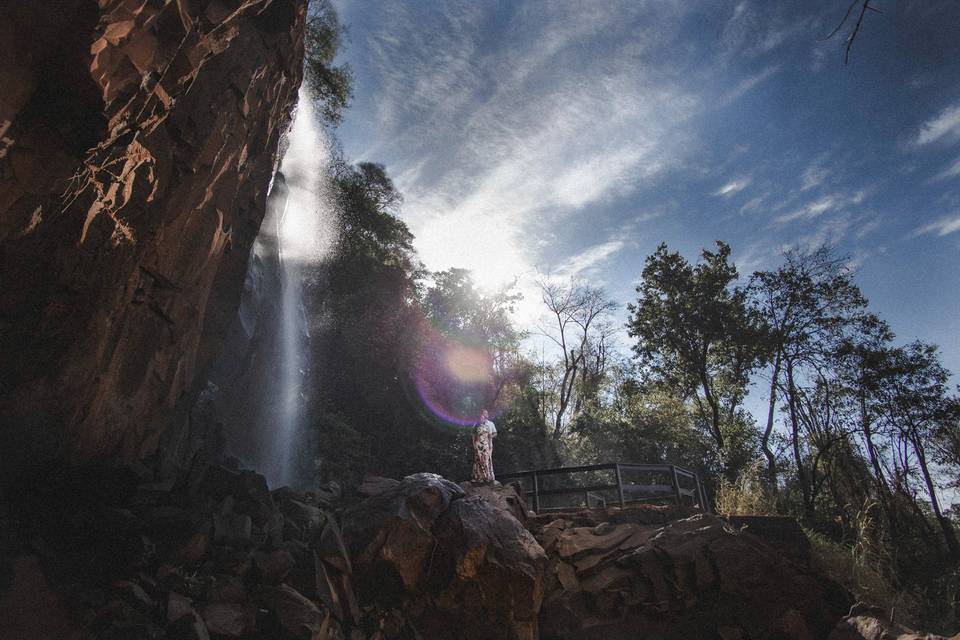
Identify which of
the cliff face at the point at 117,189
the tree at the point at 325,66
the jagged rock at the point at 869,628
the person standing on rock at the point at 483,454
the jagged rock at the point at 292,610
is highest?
the tree at the point at 325,66

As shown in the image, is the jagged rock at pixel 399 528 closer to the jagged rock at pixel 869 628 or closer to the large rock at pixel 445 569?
the large rock at pixel 445 569

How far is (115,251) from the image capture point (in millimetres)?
6285

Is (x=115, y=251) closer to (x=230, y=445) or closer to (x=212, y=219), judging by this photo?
(x=212, y=219)

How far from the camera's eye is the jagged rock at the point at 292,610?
5.28m

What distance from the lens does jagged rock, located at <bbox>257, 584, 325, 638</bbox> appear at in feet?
17.3

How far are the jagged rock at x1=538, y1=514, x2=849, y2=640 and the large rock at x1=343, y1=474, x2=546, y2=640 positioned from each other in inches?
43.9

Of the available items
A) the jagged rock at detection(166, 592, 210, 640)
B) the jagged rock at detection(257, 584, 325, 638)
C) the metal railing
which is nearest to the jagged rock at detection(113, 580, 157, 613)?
the jagged rock at detection(166, 592, 210, 640)

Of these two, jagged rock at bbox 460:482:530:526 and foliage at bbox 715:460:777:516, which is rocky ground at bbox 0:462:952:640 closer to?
jagged rock at bbox 460:482:530:526

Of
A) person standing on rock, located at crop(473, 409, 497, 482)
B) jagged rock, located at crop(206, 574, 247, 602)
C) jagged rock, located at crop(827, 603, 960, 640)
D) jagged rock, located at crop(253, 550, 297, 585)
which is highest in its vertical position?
person standing on rock, located at crop(473, 409, 497, 482)

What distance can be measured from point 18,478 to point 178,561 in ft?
7.29

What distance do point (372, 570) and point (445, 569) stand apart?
3.53ft

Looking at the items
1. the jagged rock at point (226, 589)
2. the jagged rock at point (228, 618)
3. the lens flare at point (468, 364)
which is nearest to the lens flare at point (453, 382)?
the lens flare at point (468, 364)

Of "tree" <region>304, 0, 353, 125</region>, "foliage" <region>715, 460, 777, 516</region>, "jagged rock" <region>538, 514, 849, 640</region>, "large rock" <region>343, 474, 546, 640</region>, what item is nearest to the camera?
"large rock" <region>343, 474, 546, 640</region>

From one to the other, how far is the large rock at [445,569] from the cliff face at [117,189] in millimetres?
4112
